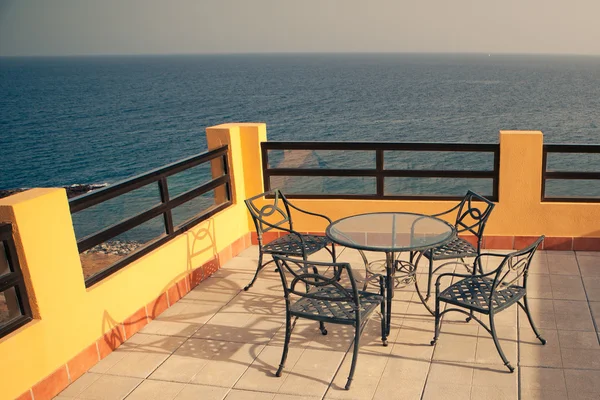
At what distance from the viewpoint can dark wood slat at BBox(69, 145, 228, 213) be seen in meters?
3.76

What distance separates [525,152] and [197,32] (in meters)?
100

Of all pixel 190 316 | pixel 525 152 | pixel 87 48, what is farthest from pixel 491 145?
pixel 87 48

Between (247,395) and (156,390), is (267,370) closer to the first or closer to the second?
(247,395)

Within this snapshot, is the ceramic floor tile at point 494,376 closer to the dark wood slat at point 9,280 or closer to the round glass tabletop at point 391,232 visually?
the round glass tabletop at point 391,232

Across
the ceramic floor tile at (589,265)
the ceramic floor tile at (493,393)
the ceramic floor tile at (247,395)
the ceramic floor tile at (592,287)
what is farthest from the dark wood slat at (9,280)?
the ceramic floor tile at (589,265)

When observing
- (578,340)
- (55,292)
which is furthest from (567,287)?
(55,292)

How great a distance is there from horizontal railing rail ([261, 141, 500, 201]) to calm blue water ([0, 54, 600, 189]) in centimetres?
3427

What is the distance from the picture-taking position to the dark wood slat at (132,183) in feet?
12.3

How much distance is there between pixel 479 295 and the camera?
358 centimetres

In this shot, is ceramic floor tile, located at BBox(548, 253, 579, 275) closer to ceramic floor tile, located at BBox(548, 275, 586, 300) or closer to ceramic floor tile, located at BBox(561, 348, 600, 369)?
ceramic floor tile, located at BBox(548, 275, 586, 300)

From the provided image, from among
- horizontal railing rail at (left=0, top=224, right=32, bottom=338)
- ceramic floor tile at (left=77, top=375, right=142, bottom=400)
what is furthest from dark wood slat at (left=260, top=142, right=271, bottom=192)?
horizontal railing rail at (left=0, top=224, right=32, bottom=338)

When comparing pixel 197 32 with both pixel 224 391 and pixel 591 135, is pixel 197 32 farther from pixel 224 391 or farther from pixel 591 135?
pixel 224 391

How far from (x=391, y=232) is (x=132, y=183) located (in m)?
1.96

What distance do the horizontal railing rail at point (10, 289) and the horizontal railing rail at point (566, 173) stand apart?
466 cm
